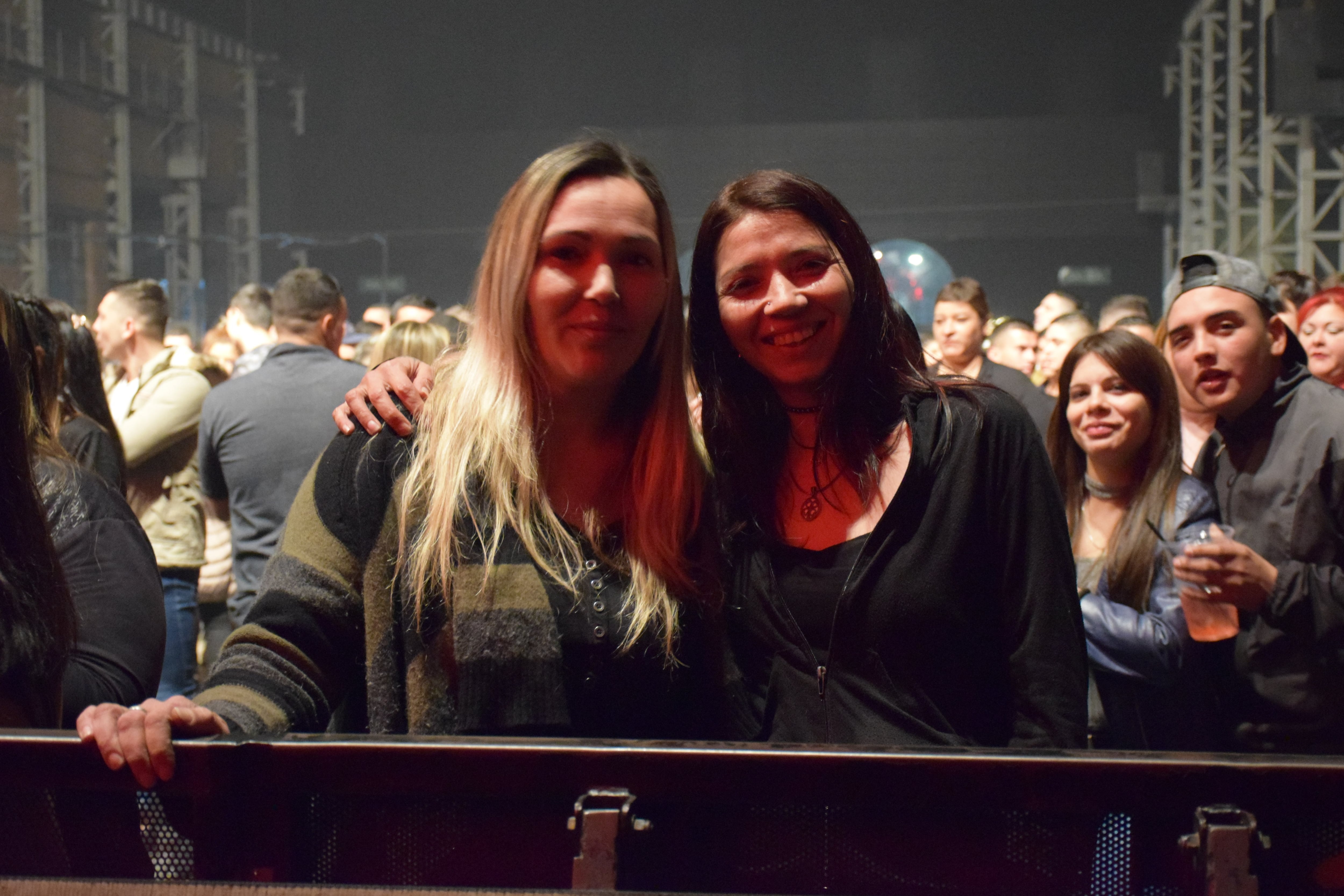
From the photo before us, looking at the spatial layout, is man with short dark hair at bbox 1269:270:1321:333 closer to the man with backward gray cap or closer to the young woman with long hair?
the man with backward gray cap

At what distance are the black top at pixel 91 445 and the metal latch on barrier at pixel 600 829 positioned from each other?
1.97m

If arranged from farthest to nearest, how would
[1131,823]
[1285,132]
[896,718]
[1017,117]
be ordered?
[1017,117]
[1285,132]
[896,718]
[1131,823]

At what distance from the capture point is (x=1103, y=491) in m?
2.58

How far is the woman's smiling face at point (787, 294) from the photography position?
1.42 metres

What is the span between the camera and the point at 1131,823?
745 mm

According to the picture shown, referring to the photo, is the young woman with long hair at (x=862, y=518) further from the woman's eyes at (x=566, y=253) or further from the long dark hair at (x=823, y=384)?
the woman's eyes at (x=566, y=253)

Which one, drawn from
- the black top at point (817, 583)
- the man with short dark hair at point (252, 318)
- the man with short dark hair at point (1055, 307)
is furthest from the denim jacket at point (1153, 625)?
the man with short dark hair at point (252, 318)

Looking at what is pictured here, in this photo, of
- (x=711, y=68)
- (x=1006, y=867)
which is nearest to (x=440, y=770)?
(x=1006, y=867)

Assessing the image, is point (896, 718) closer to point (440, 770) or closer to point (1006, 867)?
point (1006, 867)

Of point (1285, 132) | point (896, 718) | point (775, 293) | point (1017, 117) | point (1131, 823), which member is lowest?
point (896, 718)

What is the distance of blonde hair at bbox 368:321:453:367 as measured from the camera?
3.77 metres

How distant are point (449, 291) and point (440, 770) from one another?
1667 centimetres

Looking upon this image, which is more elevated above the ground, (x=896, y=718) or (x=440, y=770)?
(x=440, y=770)

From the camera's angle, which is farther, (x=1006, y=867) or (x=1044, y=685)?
(x=1044, y=685)
